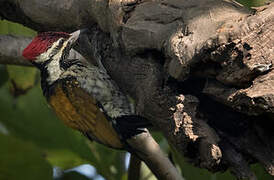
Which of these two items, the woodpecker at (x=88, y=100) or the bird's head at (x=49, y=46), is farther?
the bird's head at (x=49, y=46)

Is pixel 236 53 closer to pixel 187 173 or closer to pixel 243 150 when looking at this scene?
pixel 243 150

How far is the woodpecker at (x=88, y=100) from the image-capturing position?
3.50m

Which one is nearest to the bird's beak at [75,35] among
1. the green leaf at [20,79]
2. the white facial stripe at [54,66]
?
the white facial stripe at [54,66]

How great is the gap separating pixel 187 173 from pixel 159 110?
833mm

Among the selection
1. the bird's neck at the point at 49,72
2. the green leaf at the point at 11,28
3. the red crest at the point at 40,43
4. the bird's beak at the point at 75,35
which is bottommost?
the bird's neck at the point at 49,72

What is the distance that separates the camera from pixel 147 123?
3.47 m

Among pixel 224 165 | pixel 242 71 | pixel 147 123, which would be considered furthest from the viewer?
pixel 147 123

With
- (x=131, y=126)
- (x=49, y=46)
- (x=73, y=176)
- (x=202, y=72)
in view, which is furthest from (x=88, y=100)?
(x=202, y=72)

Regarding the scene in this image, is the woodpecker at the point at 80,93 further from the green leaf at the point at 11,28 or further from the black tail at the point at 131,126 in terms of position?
the green leaf at the point at 11,28

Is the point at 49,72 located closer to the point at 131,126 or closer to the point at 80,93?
the point at 80,93

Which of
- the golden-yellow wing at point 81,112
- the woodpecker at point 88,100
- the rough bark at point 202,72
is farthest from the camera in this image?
the golden-yellow wing at point 81,112

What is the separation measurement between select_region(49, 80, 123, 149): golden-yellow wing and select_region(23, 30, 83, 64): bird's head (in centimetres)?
25

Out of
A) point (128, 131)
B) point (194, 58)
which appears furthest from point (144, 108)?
point (194, 58)

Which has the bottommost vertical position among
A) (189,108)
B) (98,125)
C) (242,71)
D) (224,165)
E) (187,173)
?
(187,173)
